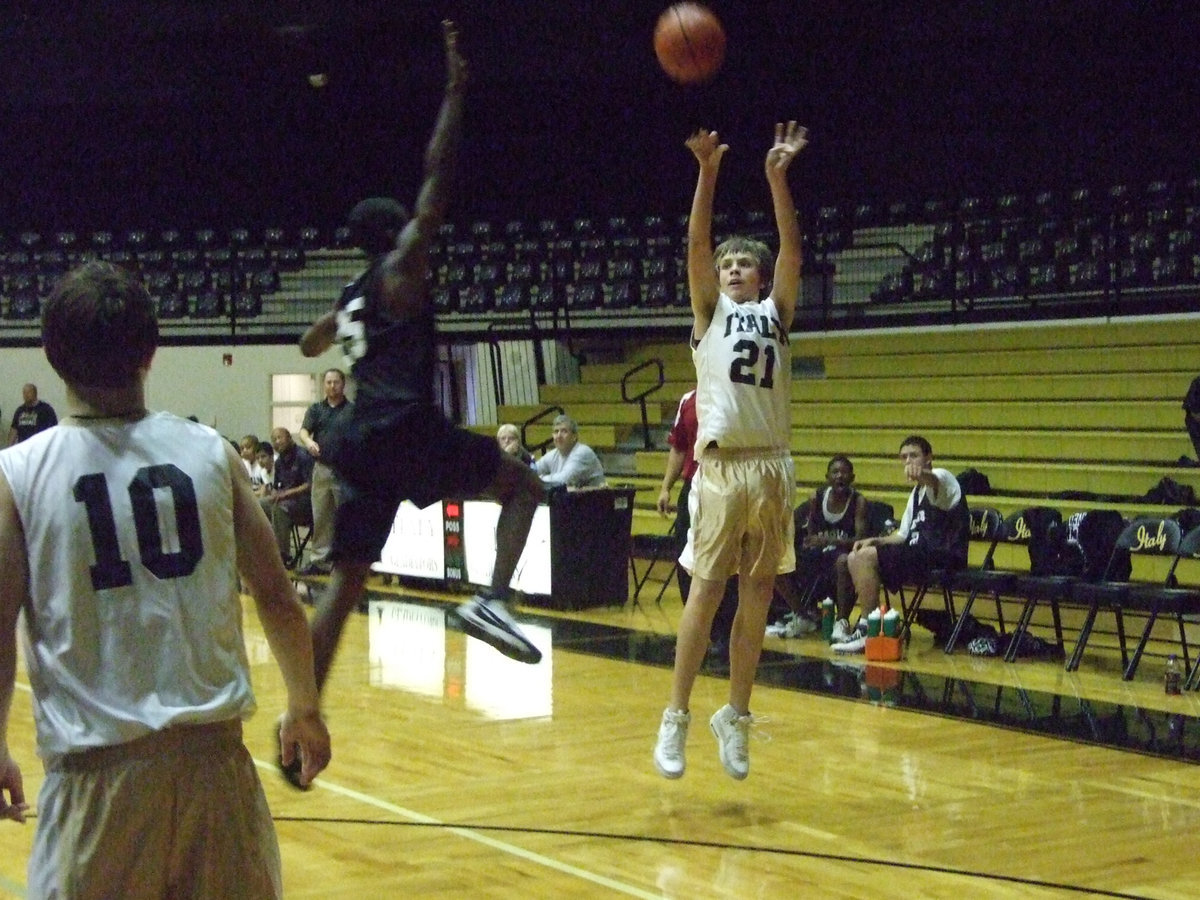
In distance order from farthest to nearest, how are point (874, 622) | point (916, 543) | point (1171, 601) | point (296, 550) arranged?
point (296, 550) → point (916, 543) → point (874, 622) → point (1171, 601)

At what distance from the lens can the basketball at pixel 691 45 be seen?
604 centimetres

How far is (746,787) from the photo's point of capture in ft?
19.7

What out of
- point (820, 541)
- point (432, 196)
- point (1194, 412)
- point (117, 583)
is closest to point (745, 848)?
point (432, 196)

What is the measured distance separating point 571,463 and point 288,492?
143 inches

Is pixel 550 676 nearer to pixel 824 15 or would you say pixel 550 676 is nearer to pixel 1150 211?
pixel 1150 211

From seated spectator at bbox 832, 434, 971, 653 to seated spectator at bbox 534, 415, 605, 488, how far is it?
107 inches

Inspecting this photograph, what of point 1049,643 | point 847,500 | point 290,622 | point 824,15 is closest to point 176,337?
point 824,15

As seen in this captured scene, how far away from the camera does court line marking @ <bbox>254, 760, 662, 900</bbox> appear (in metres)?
4.65

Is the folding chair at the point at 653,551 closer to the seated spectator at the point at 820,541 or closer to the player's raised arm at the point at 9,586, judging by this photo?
the seated spectator at the point at 820,541

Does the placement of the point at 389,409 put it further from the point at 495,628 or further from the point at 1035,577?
the point at 1035,577

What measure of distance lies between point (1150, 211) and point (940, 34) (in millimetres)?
3346

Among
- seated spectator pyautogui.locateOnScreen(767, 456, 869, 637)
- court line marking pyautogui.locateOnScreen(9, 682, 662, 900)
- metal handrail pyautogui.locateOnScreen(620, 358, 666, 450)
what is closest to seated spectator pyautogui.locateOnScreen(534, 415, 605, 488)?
seated spectator pyautogui.locateOnScreen(767, 456, 869, 637)

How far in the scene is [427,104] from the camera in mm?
20594

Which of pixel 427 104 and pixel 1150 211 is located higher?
pixel 427 104
